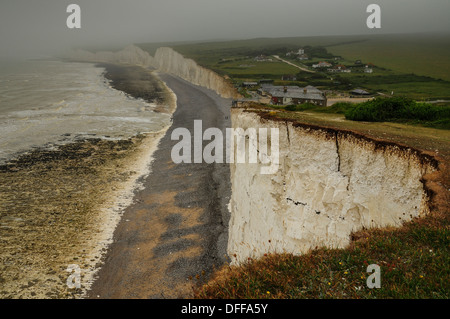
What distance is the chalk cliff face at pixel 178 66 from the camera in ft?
234

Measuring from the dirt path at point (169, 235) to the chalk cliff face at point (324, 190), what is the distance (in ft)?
8.08

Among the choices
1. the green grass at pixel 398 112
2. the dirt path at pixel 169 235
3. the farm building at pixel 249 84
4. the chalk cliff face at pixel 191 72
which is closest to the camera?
the dirt path at pixel 169 235

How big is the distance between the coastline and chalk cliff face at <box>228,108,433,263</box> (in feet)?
31.7

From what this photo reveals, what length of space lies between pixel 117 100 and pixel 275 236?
58.9 metres

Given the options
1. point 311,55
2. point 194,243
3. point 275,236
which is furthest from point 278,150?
point 311,55

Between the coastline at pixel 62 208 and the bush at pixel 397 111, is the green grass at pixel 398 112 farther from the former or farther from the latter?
the coastline at pixel 62 208

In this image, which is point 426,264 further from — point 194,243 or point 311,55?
point 311,55

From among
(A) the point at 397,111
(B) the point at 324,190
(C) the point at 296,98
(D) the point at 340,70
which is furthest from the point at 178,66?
(B) the point at 324,190

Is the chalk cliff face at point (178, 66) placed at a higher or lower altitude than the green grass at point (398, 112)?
higher

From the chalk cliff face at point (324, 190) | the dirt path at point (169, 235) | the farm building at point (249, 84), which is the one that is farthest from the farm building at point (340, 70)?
the chalk cliff face at point (324, 190)

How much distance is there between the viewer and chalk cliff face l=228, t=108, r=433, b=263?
10.9 metres

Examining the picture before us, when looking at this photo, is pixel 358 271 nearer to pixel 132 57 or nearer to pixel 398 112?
pixel 398 112

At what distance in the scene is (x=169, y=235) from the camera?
2019 cm
